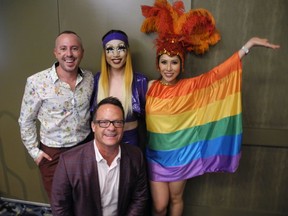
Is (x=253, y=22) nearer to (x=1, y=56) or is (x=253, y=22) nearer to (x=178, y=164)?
(x=178, y=164)

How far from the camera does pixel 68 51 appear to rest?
1499 mm

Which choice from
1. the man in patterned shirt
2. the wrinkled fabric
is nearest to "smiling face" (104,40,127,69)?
the man in patterned shirt

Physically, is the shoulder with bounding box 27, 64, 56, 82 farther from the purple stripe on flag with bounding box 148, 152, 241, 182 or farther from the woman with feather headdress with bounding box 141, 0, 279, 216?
the purple stripe on flag with bounding box 148, 152, 241, 182

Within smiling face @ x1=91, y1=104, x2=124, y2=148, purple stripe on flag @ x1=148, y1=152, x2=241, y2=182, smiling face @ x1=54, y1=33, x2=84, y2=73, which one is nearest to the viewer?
smiling face @ x1=91, y1=104, x2=124, y2=148

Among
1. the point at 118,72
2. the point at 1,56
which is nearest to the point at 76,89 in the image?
the point at 118,72

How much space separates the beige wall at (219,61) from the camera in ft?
5.68

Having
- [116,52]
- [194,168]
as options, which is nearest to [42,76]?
[116,52]

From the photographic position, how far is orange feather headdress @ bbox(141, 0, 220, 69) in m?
1.55

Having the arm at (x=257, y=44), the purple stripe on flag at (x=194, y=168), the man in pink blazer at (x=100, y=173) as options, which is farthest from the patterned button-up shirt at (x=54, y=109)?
the arm at (x=257, y=44)

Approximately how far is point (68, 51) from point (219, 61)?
108 centimetres

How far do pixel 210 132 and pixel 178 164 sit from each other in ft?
1.01

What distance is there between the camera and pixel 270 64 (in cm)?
177

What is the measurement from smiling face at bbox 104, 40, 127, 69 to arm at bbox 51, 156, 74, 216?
2.31ft

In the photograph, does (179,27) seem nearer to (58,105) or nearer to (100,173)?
(58,105)
